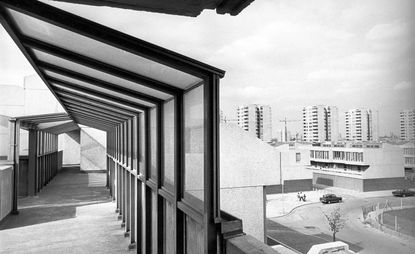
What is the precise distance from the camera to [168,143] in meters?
4.73

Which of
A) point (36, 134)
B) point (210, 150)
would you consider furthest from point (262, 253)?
point (36, 134)

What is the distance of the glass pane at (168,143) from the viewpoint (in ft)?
14.8

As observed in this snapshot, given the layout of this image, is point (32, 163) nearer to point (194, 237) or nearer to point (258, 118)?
point (194, 237)

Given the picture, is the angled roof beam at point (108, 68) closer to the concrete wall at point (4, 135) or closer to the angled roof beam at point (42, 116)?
the angled roof beam at point (42, 116)

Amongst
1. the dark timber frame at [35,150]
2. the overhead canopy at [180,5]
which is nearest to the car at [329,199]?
the dark timber frame at [35,150]

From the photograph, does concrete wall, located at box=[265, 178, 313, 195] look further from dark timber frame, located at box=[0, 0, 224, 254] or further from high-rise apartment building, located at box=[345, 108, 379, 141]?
high-rise apartment building, located at box=[345, 108, 379, 141]

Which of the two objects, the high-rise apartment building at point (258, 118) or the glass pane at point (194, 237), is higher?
the high-rise apartment building at point (258, 118)

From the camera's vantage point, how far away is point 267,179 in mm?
11836

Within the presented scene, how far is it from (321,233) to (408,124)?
77.7 feet

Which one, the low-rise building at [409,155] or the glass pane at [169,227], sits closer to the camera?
the low-rise building at [409,155]

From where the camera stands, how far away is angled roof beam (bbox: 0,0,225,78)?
8.71ft

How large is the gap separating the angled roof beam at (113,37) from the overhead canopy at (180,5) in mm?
1250

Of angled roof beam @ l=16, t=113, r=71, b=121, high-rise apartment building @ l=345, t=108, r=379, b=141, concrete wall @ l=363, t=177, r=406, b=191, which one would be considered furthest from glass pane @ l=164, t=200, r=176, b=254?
high-rise apartment building @ l=345, t=108, r=379, b=141

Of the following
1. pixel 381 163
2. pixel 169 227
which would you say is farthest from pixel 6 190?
pixel 381 163
